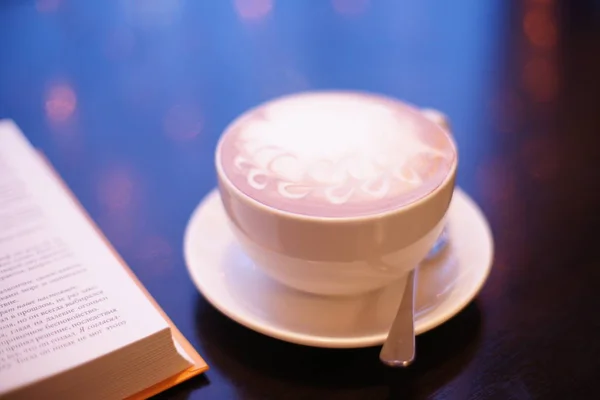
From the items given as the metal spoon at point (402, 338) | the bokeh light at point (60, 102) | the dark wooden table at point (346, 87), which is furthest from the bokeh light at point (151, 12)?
the metal spoon at point (402, 338)

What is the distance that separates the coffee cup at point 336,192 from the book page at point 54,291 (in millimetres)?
99

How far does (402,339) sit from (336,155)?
15 centimetres

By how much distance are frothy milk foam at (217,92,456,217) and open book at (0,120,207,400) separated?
0.11 metres

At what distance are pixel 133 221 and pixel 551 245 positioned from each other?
14.6 inches

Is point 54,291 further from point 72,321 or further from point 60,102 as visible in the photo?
point 60,102

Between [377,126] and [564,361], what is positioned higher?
[377,126]

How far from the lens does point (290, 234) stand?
46cm

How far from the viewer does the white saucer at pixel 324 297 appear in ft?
1.61

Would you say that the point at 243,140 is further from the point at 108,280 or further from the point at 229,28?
the point at 229,28

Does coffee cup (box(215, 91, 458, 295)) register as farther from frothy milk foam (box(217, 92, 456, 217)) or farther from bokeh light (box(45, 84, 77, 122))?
bokeh light (box(45, 84, 77, 122))

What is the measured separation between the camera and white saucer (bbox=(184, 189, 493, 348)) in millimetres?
491

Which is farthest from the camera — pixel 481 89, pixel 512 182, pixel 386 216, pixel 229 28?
pixel 229 28

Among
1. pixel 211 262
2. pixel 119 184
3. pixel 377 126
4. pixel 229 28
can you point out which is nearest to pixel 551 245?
pixel 377 126

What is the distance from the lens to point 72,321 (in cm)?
44
